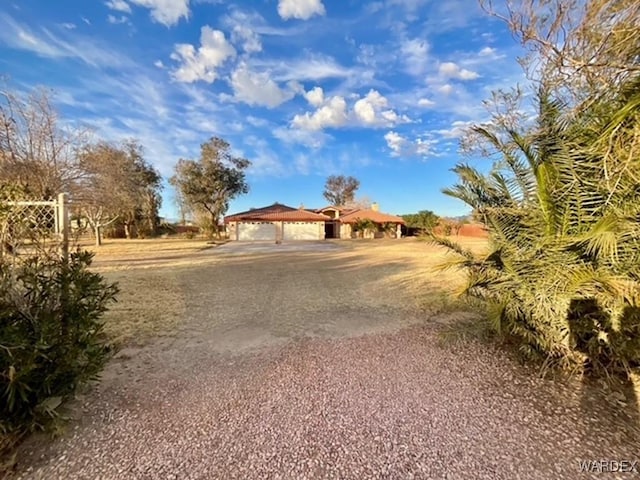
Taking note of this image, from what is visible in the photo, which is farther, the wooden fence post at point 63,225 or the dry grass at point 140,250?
the dry grass at point 140,250

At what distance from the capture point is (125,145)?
29188 mm

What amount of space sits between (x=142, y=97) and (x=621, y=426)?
19.0m

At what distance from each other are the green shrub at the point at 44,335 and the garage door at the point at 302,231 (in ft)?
104

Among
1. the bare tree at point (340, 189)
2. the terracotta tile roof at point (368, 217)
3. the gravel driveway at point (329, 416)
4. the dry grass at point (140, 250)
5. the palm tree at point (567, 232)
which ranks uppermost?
the bare tree at point (340, 189)

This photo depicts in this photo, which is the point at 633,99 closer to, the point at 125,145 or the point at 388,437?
the point at 388,437

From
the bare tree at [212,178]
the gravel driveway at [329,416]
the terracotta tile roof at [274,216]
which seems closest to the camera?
the gravel driveway at [329,416]

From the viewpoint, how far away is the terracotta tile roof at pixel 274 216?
1335 inches

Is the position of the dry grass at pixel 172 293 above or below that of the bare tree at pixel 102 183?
below

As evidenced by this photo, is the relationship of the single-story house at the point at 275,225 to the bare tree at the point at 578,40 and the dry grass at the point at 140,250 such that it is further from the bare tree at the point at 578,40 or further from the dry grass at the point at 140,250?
the bare tree at the point at 578,40

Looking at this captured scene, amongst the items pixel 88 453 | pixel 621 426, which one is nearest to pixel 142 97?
pixel 88 453

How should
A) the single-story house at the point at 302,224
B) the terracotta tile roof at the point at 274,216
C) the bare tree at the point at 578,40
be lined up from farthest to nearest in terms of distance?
the single-story house at the point at 302,224 < the terracotta tile roof at the point at 274,216 < the bare tree at the point at 578,40

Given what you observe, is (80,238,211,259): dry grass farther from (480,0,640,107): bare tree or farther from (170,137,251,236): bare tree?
(480,0,640,107): bare tree

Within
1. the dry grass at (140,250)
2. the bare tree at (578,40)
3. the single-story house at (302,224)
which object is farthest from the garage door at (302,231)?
the bare tree at (578,40)

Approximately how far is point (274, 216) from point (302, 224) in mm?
3447
